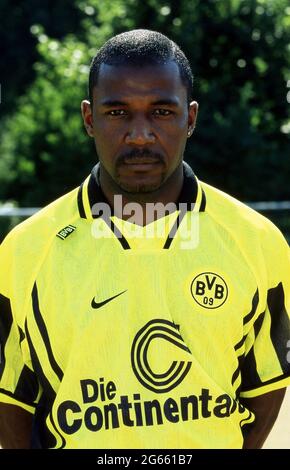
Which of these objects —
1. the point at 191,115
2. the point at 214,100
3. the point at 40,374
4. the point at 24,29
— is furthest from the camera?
the point at 24,29

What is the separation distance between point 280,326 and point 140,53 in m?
0.95

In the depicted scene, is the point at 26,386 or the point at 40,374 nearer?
the point at 40,374

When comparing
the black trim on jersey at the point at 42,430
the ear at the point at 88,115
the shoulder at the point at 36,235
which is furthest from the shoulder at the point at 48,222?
the black trim on jersey at the point at 42,430

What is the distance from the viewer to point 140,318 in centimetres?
262

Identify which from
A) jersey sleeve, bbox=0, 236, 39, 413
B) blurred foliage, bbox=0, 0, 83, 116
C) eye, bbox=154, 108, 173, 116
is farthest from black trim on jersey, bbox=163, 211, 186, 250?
blurred foliage, bbox=0, 0, 83, 116

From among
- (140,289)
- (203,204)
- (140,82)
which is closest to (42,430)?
(140,289)

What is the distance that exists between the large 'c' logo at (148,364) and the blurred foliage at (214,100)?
11471mm

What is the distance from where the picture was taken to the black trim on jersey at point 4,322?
278 cm

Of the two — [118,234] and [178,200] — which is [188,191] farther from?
[118,234]

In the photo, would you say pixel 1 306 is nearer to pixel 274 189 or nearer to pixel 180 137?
pixel 180 137

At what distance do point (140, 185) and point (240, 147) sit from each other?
1162 centimetres

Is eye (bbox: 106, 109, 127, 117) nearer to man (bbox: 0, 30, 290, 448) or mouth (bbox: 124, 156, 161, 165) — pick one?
man (bbox: 0, 30, 290, 448)

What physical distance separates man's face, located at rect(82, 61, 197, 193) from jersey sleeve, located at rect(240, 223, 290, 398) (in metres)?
0.42

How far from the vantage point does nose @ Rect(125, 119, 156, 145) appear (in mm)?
2574
